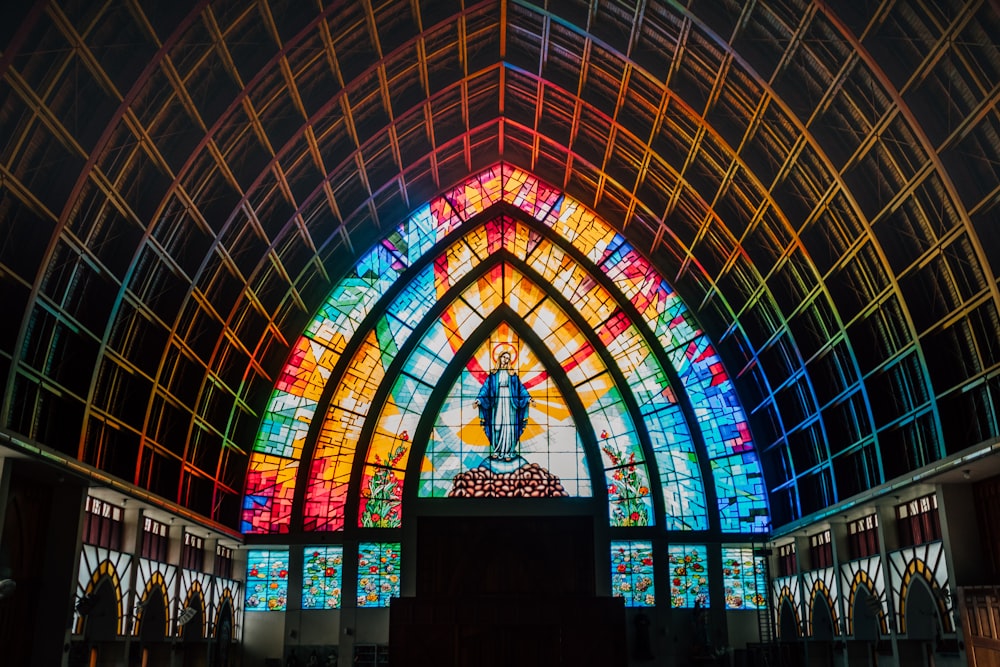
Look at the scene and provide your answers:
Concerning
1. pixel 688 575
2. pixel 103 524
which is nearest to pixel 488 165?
pixel 688 575

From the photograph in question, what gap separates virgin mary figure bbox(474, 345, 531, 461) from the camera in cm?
4541

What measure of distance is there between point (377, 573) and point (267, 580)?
5.23 metres

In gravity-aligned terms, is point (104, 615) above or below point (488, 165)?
below

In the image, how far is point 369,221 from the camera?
46.7 meters

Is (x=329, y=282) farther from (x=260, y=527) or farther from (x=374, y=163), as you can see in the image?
(x=260, y=527)

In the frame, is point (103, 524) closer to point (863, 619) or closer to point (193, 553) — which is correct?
point (193, 553)

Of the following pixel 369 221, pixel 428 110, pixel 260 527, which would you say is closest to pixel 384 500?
pixel 260 527

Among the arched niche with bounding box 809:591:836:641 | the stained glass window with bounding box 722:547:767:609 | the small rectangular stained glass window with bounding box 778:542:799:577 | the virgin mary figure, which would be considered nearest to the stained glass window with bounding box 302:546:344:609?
the virgin mary figure

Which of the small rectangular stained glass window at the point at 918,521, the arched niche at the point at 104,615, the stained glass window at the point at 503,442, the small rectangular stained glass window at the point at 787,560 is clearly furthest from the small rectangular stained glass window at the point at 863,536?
the arched niche at the point at 104,615

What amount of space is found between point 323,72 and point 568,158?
13934 millimetres

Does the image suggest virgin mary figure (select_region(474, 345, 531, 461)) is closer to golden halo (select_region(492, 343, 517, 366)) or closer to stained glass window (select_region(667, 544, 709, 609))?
golden halo (select_region(492, 343, 517, 366))

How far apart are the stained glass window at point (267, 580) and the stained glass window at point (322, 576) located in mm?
1107

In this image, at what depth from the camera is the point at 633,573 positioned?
4400 cm

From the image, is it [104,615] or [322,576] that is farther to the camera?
[322,576]
